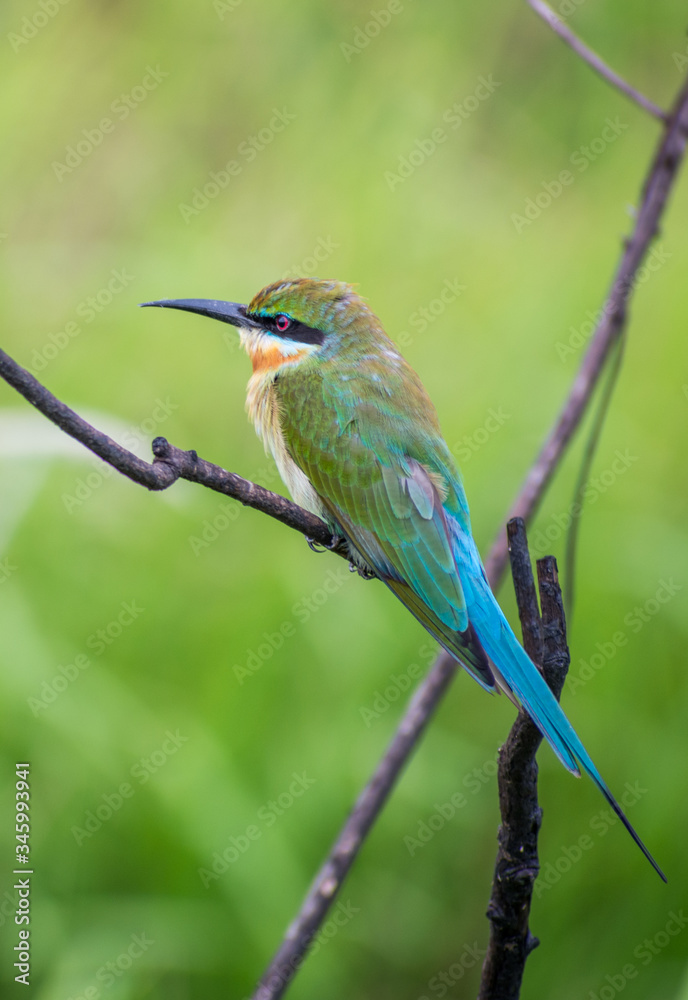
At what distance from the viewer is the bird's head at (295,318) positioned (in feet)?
7.20

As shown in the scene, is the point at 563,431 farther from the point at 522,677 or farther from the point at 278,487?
the point at 278,487

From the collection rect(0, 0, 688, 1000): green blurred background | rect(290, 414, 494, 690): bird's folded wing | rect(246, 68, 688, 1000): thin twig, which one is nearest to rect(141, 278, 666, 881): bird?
rect(290, 414, 494, 690): bird's folded wing

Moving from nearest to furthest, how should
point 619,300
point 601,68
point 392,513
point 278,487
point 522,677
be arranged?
point 522,677 < point 392,513 < point 619,300 < point 601,68 < point 278,487

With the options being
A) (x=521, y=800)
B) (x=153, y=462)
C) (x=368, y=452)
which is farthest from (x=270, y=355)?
(x=521, y=800)

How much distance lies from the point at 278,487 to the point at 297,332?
106cm

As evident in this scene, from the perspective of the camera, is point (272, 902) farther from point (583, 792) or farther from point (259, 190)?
point (259, 190)

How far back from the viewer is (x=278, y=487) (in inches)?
127

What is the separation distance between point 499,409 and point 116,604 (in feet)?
4.49

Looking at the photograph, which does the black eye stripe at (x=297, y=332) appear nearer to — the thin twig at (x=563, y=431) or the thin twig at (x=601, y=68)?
the thin twig at (x=563, y=431)

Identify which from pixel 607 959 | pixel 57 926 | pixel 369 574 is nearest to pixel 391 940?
pixel 607 959

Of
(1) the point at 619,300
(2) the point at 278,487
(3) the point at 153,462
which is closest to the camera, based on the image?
(3) the point at 153,462

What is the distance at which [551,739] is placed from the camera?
129 cm

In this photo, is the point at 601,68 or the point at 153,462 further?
the point at 601,68

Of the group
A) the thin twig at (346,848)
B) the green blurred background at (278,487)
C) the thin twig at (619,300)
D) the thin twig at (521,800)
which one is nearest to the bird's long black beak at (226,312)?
the green blurred background at (278,487)
